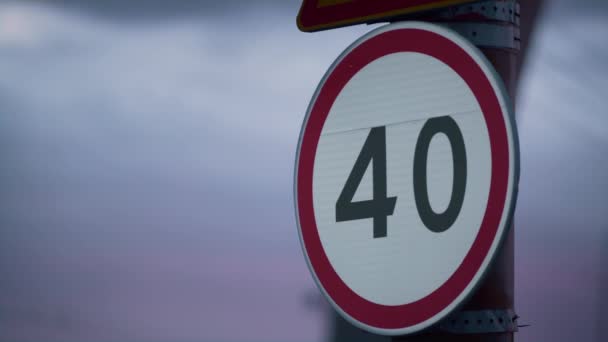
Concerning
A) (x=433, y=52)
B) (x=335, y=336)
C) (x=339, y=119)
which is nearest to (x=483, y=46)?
(x=433, y=52)

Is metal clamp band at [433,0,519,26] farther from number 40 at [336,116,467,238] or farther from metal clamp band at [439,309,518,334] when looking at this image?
metal clamp band at [439,309,518,334]

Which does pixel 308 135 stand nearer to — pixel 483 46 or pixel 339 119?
pixel 339 119

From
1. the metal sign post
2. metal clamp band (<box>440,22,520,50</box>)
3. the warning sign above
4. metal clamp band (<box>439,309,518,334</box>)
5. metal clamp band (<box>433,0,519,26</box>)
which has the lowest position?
metal clamp band (<box>439,309,518,334</box>)

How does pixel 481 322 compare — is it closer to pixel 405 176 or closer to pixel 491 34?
pixel 405 176

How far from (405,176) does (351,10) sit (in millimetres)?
347

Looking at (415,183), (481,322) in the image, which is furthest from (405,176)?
(481,322)

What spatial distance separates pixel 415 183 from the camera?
151cm

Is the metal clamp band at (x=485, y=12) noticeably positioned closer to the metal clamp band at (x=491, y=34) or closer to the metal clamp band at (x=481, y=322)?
the metal clamp band at (x=491, y=34)

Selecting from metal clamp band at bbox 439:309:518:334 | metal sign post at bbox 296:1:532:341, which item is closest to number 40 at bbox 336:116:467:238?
metal sign post at bbox 296:1:532:341

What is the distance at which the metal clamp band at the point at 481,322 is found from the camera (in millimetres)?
1479

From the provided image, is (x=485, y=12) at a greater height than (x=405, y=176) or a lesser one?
greater

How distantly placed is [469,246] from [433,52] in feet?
1.04

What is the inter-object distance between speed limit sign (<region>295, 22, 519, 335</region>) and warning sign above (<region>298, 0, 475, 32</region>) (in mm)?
37

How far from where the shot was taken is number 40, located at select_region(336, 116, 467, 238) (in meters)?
1.46
